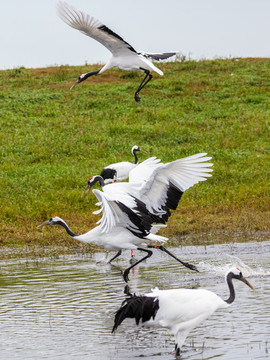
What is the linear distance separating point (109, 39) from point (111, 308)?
13.3 ft

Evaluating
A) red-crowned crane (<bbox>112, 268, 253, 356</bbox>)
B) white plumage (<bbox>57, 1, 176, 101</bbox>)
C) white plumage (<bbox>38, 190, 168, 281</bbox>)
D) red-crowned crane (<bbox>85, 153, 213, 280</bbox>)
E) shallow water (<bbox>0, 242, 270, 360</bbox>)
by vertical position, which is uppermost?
white plumage (<bbox>57, 1, 176, 101</bbox>)

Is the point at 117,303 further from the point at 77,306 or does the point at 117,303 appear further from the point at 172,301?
the point at 172,301

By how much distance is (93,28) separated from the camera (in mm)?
8633

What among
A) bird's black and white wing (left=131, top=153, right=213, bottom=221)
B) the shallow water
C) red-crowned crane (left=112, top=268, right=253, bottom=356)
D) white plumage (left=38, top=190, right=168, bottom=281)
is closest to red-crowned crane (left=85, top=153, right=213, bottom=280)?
bird's black and white wing (left=131, top=153, right=213, bottom=221)

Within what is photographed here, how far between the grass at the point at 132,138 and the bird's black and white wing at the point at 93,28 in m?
3.05

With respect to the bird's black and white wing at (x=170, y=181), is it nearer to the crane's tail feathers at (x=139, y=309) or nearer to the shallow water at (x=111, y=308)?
the shallow water at (x=111, y=308)

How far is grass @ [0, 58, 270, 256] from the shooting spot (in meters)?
11.7

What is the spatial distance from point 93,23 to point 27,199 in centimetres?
544

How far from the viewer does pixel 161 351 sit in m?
5.46

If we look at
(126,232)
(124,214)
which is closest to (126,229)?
(126,232)

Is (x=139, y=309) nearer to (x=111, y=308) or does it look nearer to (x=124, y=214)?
(x=111, y=308)

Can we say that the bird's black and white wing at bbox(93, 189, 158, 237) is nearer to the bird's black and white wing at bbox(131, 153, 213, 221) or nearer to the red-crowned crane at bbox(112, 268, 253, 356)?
the bird's black and white wing at bbox(131, 153, 213, 221)

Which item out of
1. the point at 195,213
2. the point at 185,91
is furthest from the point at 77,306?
the point at 185,91

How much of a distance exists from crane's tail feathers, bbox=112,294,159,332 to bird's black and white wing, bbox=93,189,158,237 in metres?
1.55
